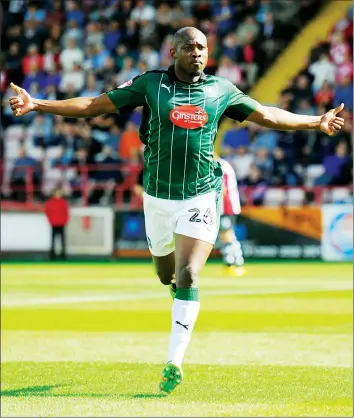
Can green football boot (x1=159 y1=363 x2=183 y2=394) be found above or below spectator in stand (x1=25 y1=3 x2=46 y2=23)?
below

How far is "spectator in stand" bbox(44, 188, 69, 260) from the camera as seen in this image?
25.3 meters

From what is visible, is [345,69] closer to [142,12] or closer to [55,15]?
[142,12]

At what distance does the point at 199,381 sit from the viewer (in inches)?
297

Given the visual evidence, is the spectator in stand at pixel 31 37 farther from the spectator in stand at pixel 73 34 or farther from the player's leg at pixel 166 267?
the player's leg at pixel 166 267

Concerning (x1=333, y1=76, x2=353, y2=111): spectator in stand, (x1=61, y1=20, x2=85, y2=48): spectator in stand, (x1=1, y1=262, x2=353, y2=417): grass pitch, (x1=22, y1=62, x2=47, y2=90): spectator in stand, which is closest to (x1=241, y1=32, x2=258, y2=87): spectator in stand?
(x1=333, y1=76, x2=353, y2=111): spectator in stand

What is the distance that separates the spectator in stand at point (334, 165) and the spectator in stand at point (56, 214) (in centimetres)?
644

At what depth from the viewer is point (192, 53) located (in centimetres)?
718

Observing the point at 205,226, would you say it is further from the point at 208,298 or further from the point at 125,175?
the point at 125,175

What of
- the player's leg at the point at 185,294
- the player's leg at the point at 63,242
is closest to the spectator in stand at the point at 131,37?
the player's leg at the point at 63,242

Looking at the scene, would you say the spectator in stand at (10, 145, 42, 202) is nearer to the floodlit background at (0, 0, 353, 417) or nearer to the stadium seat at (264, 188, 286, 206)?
the floodlit background at (0, 0, 353, 417)

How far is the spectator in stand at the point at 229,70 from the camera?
1104 inches

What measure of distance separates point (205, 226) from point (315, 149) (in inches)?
753

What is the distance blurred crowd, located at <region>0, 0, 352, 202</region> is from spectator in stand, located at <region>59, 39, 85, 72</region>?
35mm

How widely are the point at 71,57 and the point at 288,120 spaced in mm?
22311
